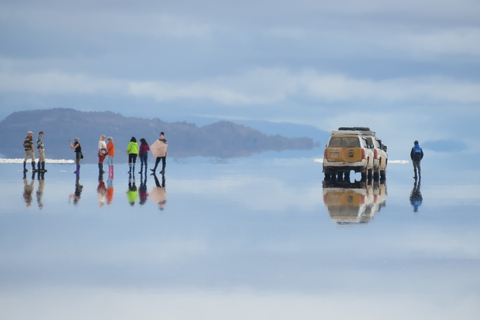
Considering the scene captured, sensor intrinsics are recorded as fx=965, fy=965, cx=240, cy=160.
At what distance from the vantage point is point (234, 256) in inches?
527

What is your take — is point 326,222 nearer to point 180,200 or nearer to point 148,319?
point 180,200

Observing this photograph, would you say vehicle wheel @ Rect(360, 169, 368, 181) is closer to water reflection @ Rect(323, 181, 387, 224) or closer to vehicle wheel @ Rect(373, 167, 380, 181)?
water reflection @ Rect(323, 181, 387, 224)

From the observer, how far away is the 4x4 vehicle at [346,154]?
36.8 metres

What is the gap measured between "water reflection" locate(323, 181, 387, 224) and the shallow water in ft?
0.27

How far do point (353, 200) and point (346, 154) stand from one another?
11793 mm

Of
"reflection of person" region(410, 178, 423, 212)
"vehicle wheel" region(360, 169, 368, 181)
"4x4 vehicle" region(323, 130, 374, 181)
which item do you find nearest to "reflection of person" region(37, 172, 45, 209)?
"reflection of person" region(410, 178, 423, 212)

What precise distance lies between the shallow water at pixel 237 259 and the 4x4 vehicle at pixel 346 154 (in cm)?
1191

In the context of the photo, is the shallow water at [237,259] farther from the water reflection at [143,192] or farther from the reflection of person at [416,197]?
the water reflection at [143,192]

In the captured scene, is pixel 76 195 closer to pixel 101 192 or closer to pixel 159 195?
pixel 101 192

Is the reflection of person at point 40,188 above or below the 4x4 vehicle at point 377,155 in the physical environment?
below

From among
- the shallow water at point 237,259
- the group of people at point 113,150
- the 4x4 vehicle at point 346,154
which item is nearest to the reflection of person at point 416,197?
the shallow water at point 237,259

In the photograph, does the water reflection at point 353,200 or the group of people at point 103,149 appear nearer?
the water reflection at point 353,200

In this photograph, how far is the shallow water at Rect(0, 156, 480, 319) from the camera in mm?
9719

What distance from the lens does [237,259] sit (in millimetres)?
13070
